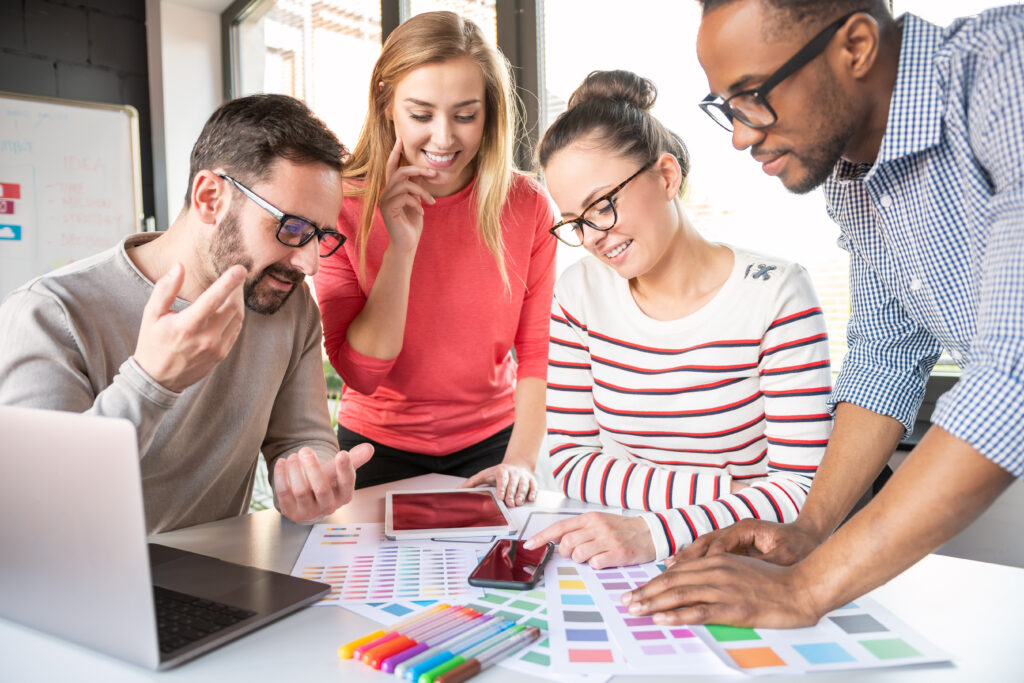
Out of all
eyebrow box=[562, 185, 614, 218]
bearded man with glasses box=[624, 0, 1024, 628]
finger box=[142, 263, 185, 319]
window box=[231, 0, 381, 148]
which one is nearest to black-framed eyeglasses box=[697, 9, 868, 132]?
bearded man with glasses box=[624, 0, 1024, 628]

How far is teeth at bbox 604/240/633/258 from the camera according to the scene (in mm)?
1397

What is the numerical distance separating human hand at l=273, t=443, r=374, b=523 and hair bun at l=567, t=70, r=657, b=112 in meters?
0.79

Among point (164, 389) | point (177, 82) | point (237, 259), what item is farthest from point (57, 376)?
point (177, 82)

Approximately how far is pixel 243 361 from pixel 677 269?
0.83 m

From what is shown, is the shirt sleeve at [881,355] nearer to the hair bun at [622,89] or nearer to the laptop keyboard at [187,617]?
the hair bun at [622,89]

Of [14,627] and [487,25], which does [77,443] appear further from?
[487,25]

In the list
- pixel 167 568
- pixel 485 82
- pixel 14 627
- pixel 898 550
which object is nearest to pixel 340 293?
pixel 485 82

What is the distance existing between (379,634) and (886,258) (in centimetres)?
91

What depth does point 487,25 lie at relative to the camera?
9.06ft

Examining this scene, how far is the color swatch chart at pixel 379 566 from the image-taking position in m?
0.91

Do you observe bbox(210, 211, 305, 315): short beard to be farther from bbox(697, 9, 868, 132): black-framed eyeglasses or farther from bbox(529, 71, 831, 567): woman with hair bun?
bbox(697, 9, 868, 132): black-framed eyeglasses

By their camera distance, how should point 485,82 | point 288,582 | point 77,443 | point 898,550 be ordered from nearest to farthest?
1. point 77,443
2. point 898,550
3. point 288,582
4. point 485,82

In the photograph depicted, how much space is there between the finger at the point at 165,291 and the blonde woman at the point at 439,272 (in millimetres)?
727

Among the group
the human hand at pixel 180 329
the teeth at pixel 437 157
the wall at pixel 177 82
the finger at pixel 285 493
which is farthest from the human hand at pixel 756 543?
the wall at pixel 177 82
